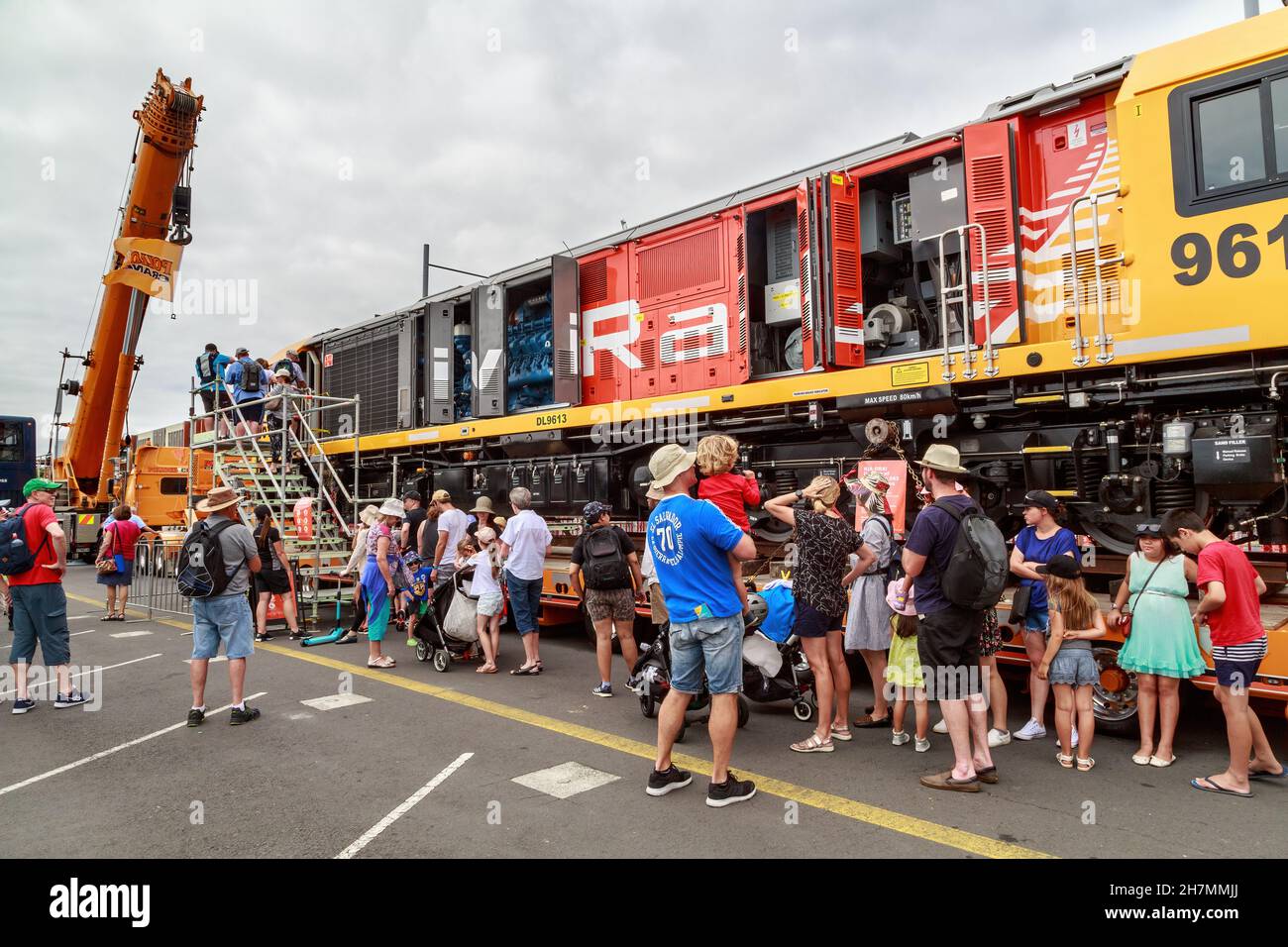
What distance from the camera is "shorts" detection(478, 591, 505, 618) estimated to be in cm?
741

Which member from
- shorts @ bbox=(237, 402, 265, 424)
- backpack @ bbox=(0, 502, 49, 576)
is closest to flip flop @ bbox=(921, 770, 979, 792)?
backpack @ bbox=(0, 502, 49, 576)

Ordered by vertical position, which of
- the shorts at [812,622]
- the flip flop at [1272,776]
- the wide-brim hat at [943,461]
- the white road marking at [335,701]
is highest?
the wide-brim hat at [943,461]

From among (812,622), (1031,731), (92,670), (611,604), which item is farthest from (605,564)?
(92,670)

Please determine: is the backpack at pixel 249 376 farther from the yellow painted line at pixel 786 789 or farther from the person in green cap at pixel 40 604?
the yellow painted line at pixel 786 789

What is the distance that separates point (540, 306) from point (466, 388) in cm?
183

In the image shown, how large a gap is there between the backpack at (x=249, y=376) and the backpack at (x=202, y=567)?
24.4ft

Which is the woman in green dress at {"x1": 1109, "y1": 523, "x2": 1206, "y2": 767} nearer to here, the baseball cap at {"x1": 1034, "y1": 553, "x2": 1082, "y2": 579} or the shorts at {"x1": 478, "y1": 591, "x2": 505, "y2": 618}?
the baseball cap at {"x1": 1034, "y1": 553, "x2": 1082, "y2": 579}

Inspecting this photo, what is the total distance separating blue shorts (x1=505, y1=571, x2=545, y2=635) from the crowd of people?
27.1 inches

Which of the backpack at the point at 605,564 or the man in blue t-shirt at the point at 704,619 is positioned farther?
the backpack at the point at 605,564

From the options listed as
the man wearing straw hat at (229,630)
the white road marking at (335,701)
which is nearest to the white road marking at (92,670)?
the man wearing straw hat at (229,630)

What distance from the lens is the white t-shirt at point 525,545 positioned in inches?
289

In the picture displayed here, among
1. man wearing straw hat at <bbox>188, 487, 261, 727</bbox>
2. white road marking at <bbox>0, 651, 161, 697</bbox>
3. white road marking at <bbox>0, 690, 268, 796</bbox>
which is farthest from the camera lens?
white road marking at <bbox>0, 651, 161, 697</bbox>

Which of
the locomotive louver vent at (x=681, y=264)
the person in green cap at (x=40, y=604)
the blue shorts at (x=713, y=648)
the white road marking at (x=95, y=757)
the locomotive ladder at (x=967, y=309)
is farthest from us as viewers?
the locomotive louver vent at (x=681, y=264)

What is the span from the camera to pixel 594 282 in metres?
9.77
